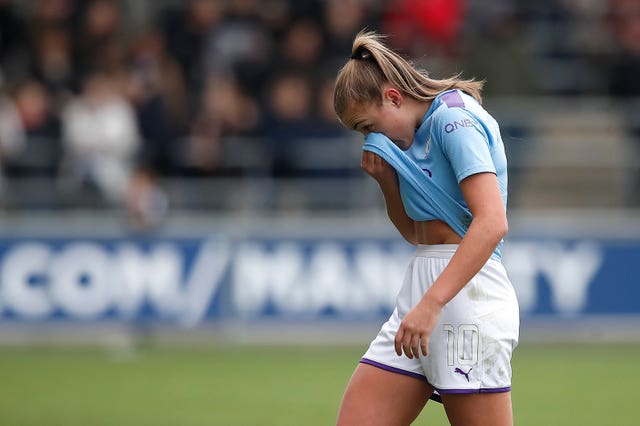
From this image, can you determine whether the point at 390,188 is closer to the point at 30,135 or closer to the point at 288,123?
the point at 288,123

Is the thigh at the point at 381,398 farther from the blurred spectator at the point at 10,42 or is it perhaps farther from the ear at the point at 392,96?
the blurred spectator at the point at 10,42

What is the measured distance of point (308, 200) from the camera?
15344 millimetres

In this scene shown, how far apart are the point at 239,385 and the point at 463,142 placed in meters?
6.87

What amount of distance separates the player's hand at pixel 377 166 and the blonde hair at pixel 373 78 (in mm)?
184

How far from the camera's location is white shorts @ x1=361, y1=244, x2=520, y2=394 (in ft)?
15.7

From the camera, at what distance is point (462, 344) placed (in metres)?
4.82

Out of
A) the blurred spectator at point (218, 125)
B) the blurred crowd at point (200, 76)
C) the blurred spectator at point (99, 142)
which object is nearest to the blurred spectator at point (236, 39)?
the blurred crowd at point (200, 76)

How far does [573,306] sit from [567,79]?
198 inches

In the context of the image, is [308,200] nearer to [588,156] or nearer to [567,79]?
[588,156]

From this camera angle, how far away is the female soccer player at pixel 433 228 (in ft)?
15.6

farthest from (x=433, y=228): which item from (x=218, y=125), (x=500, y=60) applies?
(x=500, y=60)

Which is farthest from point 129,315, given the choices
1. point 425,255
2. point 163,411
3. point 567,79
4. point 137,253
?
point 425,255

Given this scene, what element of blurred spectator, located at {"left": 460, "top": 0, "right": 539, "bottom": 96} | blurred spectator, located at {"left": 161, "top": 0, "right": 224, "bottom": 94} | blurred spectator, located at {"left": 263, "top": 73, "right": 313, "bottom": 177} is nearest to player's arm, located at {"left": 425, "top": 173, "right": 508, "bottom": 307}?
blurred spectator, located at {"left": 263, "top": 73, "right": 313, "bottom": 177}

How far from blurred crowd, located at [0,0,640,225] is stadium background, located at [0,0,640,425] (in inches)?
1.2
